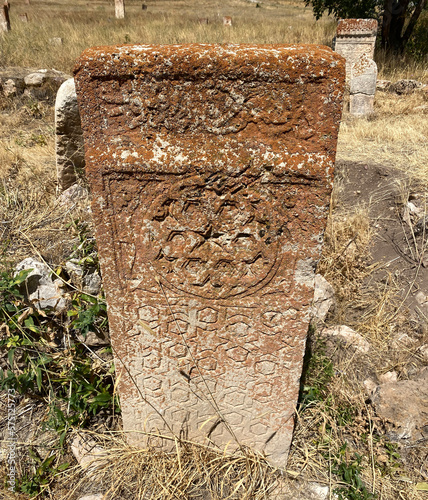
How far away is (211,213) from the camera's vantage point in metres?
1.40

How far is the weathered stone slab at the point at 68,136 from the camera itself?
10.5ft

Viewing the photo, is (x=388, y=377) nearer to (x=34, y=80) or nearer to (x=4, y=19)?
(x=34, y=80)

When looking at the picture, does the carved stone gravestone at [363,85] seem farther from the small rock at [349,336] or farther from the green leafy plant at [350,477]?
the green leafy plant at [350,477]

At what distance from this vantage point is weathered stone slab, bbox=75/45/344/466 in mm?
1187

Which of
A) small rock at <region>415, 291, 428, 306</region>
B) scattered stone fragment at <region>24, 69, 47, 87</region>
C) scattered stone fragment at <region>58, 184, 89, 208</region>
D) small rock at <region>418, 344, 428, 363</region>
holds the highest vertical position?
scattered stone fragment at <region>24, 69, 47, 87</region>

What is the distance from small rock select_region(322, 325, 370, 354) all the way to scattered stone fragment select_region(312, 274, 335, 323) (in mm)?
117

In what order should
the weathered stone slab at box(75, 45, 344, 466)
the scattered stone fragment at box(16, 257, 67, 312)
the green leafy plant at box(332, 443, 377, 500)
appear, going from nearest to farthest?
the weathered stone slab at box(75, 45, 344, 466) < the green leafy plant at box(332, 443, 377, 500) < the scattered stone fragment at box(16, 257, 67, 312)

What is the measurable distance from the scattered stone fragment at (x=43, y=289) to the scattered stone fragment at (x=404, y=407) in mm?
1853

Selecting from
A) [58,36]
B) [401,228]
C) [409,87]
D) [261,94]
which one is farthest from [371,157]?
[58,36]

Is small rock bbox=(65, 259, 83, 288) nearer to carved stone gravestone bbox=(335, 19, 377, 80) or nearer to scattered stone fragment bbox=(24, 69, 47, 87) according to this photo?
scattered stone fragment bbox=(24, 69, 47, 87)

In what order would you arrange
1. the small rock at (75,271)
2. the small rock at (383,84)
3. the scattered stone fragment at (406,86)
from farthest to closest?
1. the small rock at (383,84)
2. the scattered stone fragment at (406,86)
3. the small rock at (75,271)

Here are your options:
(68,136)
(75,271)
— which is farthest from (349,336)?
(68,136)

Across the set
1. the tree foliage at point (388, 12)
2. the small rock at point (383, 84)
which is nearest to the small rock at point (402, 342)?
the small rock at point (383, 84)

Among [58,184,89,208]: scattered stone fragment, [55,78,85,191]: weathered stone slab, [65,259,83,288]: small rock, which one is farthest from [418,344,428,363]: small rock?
[55,78,85,191]: weathered stone slab
